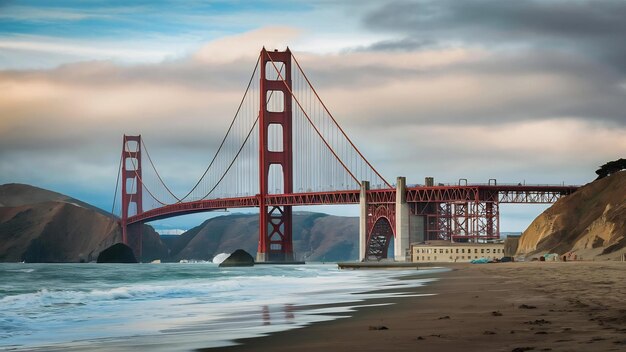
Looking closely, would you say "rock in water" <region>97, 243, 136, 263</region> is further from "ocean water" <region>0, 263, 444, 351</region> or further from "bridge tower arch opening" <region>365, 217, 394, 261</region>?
"ocean water" <region>0, 263, 444, 351</region>

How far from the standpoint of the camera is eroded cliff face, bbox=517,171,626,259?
83375 mm

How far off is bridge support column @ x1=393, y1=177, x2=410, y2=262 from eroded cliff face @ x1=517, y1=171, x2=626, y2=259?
2068 cm

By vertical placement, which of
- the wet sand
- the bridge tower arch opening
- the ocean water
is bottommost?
the ocean water

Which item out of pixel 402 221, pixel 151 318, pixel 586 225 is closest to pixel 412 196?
pixel 402 221

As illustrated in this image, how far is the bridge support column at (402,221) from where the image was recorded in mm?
128750

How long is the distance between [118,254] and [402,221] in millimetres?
64559

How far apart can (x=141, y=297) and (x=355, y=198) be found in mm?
94640

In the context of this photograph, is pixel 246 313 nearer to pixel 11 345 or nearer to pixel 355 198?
pixel 11 345

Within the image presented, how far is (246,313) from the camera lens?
2922 cm

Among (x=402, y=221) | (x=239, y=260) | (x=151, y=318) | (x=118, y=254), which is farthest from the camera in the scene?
(x=118, y=254)

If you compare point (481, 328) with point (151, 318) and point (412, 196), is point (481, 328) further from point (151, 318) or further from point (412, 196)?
point (412, 196)

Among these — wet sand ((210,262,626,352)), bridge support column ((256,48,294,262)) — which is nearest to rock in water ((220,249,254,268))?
bridge support column ((256,48,294,262))

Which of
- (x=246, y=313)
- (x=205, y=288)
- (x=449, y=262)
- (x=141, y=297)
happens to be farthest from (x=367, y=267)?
(x=246, y=313)

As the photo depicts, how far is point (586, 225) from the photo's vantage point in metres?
99.1
